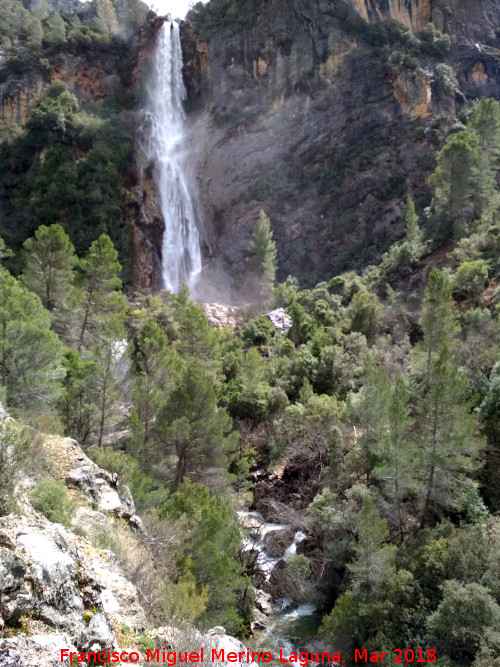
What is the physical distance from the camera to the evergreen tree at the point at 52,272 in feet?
78.1

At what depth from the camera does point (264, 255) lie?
157ft

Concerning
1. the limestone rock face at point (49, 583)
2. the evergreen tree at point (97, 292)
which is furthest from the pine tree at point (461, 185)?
the limestone rock face at point (49, 583)

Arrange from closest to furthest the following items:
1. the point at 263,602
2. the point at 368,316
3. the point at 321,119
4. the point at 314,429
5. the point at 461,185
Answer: the point at 263,602
the point at 314,429
the point at 368,316
the point at 461,185
the point at 321,119

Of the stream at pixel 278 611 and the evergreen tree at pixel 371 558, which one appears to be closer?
the evergreen tree at pixel 371 558

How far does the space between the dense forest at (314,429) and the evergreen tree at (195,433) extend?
0.06 metres

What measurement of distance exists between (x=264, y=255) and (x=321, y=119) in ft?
55.6

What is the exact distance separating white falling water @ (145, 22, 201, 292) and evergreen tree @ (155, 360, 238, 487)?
29.0m

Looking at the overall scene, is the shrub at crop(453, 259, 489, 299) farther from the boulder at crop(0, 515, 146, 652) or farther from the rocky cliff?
the boulder at crop(0, 515, 146, 652)

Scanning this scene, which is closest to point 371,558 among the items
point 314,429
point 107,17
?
point 314,429

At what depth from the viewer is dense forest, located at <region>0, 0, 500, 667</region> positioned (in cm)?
1349

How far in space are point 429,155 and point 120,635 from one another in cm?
4936

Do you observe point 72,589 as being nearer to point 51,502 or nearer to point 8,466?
point 8,466

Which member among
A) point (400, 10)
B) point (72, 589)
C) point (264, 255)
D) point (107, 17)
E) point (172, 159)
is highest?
point (400, 10)

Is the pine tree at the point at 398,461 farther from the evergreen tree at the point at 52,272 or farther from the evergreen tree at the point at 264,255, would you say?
the evergreen tree at the point at 264,255
